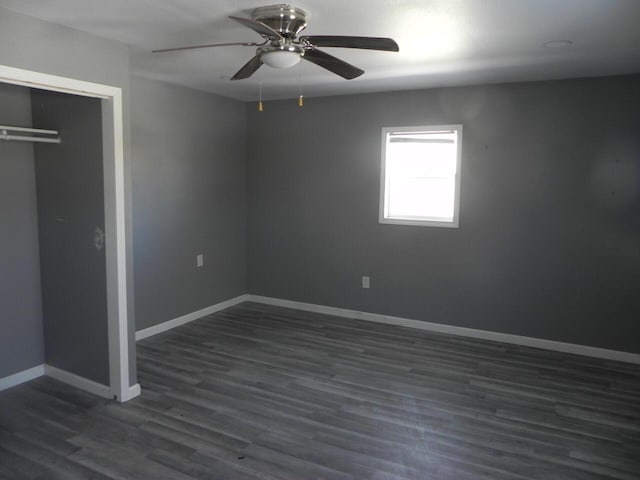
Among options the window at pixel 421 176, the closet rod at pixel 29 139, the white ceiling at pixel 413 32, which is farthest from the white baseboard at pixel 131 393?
the window at pixel 421 176

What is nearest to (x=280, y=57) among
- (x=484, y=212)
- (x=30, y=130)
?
(x=30, y=130)

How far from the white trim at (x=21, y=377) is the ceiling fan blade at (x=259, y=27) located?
9.45 ft

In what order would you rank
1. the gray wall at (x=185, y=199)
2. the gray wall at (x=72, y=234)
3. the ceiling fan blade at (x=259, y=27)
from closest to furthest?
the ceiling fan blade at (x=259, y=27)
the gray wall at (x=72, y=234)
the gray wall at (x=185, y=199)

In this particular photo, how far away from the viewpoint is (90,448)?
2.58 metres

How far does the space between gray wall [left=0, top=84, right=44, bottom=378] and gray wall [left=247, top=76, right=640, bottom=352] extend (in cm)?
256

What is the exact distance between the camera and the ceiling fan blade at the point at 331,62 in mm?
2476

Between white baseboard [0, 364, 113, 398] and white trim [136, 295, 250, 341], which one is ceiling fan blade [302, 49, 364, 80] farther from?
white trim [136, 295, 250, 341]

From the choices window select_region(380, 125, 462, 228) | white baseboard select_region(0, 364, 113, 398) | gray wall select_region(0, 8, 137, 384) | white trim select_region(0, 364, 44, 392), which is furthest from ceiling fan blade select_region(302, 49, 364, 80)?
white trim select_region(0, 364, 44, 392)

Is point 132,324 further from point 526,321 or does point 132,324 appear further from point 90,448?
point 526,321

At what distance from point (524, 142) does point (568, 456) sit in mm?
2616

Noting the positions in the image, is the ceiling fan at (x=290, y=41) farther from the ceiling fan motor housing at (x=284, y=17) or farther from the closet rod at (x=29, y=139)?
the closet rod at (x=29, y=139)

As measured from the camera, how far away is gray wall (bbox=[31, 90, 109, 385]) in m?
3.00

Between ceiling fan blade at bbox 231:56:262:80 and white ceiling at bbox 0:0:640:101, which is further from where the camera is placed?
ceiling fan blade at bbox 231:56:262:80

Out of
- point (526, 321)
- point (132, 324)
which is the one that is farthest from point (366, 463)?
point (526, 321)
